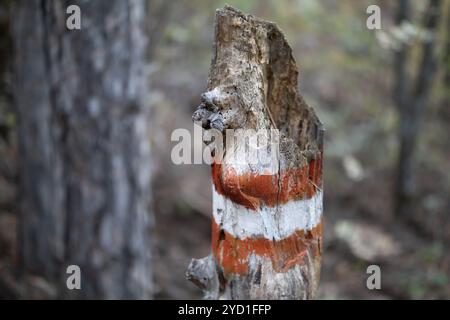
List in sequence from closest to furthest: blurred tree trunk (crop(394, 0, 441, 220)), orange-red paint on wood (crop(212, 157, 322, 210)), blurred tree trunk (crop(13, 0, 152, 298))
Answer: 1. orange-red paint on wood (crop(212, 157, 322, 210))
2. blurred tree trunk (crop(13, 0, 152, 298))
3. blurred tree trunk (crop(394, 0, 441, 220))

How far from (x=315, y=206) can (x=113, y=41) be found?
245cm

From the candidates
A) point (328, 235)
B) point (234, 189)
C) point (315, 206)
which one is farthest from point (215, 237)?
point (328, 235)

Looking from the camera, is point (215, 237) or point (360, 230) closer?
point (215, 237)

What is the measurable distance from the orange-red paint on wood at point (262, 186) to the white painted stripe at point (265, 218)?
0.02 meters

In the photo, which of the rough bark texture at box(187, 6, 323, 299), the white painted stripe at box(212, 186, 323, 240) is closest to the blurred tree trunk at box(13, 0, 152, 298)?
the rough bark texture at box(187, 6, 323, 299)

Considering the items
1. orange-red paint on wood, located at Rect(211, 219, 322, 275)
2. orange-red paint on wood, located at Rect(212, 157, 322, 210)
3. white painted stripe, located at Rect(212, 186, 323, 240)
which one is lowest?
orange-red paint on wood, located at Rect(211, 219, 322, 275)

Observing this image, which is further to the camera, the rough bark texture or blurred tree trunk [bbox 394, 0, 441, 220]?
blurred tree trunk [bbox 394, 0, 441, 220]

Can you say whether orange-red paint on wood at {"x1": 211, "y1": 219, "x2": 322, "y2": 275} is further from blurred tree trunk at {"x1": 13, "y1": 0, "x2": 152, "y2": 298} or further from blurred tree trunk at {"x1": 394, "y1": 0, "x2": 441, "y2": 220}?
blurred tree trunk at {"x1": 394, "y1": 0, "x2": 441, "y2": 220}

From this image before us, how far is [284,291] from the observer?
5.39 ft

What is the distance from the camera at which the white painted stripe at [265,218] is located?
5.28 feet

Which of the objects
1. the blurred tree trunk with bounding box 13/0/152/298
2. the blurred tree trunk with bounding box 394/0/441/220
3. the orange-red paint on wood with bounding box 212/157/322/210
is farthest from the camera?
the blurred tree trunk with bounding box 394/0/441/220

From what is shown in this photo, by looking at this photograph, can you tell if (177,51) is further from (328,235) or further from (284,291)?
(284,291)

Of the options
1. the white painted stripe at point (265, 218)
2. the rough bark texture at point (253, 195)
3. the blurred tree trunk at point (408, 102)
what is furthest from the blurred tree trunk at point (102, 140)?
the blurred tree trunk at point (408, 102)

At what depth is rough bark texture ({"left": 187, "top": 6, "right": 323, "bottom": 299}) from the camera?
1.59 meters
